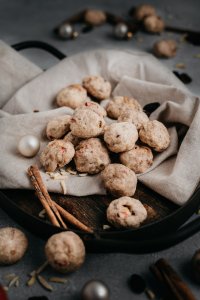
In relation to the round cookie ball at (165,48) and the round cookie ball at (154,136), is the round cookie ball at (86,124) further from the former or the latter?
the round cookie ball at (165,48)

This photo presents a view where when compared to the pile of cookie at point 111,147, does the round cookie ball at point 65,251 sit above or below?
below

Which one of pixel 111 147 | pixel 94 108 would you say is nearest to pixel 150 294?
pixel 111 147

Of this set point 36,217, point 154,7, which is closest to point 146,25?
point 154,7

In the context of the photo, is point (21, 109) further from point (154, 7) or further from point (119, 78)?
point (154, 7)

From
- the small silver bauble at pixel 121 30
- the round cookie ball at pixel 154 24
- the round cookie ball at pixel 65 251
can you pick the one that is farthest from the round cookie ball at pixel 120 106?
the round cookie ball at pixel 154 24

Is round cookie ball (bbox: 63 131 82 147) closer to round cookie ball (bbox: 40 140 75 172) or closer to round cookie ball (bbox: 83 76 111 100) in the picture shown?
round cookie ball (bbox: 40 140 75 172)

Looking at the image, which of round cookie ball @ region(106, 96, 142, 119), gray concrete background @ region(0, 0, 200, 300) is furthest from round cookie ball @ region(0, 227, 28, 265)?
round cookie ball @ region(106, 96, 142, 119)
